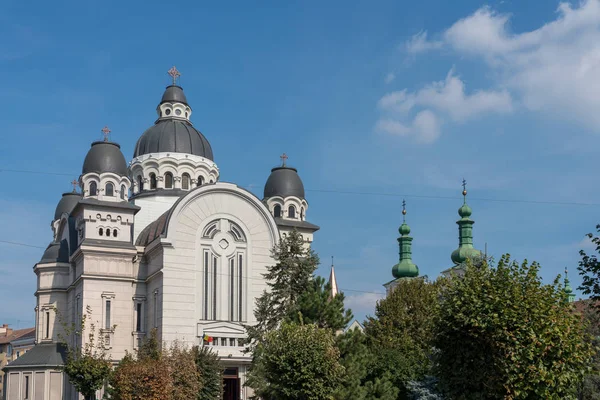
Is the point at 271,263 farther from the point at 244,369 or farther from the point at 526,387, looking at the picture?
the point at 526,387

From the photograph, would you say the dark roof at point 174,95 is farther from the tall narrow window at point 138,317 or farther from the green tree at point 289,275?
the green tree at point 289,275

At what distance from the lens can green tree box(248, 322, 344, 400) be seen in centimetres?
2912

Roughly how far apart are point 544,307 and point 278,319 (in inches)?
652

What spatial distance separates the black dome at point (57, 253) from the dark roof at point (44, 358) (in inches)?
276

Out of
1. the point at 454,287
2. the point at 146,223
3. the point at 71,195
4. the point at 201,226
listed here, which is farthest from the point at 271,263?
the point at 454,287

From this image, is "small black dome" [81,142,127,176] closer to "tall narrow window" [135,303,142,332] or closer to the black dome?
the black dome

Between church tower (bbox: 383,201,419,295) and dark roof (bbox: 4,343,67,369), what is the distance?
40.1 metres

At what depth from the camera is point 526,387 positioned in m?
23.4

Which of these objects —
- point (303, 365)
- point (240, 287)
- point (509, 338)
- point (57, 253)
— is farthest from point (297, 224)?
point (509, 338)

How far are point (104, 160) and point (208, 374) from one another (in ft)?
67.1

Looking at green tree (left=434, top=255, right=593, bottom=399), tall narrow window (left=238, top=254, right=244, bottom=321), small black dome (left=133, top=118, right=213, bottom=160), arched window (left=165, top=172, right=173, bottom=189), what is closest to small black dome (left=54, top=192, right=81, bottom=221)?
small black dome (left=133, top=118, right=213, bottom=160)

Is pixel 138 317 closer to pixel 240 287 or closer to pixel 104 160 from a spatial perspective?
pixel 240 287

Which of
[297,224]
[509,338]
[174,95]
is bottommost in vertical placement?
[509,338]

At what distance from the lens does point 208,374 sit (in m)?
40.1
